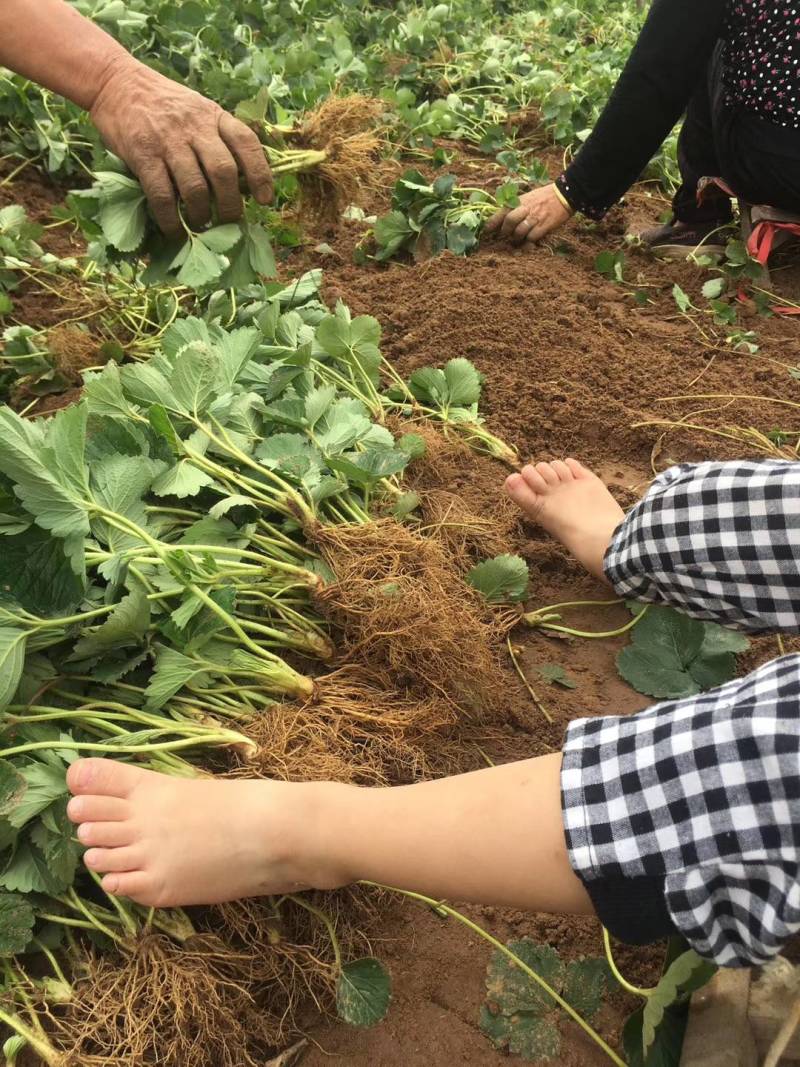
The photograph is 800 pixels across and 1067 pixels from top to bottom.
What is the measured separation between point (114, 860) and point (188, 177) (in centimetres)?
92

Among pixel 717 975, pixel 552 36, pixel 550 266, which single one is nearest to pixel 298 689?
pixel 717 975

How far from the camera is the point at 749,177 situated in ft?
6.91

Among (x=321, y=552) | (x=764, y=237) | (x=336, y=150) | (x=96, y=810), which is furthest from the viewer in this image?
(x=764, y=237)

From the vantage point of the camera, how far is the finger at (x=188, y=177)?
121 cm

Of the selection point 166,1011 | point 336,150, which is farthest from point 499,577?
point 336,150

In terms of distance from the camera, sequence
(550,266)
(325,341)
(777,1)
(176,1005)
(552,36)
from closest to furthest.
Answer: (176,1005), (325,341), (777,1), (550,266), (552,36)

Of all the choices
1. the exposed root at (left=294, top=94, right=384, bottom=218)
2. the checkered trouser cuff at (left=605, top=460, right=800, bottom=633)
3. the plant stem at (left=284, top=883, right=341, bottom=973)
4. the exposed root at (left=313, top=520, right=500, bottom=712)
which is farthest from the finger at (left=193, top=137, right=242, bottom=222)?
the plant stem at (left=284, top=883, right=341, bottom=973)

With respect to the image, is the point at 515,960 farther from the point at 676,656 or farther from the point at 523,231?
the point at 523,231

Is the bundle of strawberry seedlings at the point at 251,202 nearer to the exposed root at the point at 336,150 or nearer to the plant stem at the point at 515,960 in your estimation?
the exposed root at the point at 336,150

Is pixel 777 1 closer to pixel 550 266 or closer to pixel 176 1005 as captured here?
pixel 550 266

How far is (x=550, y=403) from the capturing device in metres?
1.69

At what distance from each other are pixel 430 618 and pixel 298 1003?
471mm

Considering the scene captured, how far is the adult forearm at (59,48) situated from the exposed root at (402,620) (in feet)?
2.65

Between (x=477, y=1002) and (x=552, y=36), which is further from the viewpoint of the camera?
(x=552, y=36)
